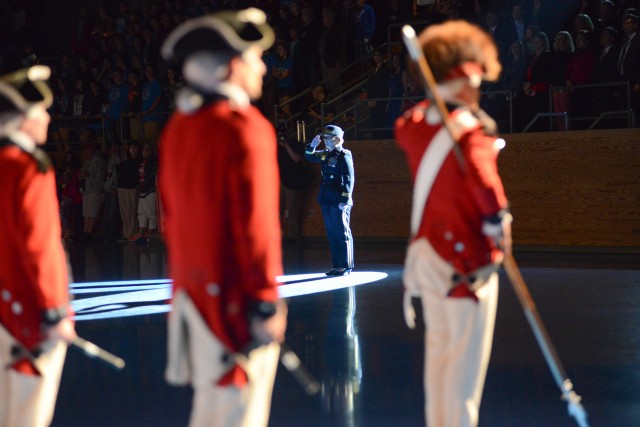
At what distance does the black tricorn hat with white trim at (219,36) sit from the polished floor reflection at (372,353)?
2.53 meters

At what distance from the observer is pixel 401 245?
15898 millimetres

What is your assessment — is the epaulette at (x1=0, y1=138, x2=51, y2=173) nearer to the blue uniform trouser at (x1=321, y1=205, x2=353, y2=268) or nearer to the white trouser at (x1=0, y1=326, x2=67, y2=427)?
the white trouser at (x1=0, y1=326, x2=67, y2=427)

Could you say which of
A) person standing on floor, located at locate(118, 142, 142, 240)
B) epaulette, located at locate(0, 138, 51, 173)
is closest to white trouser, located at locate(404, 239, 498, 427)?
epaulette, located at locate(0, 138, 51, 173)

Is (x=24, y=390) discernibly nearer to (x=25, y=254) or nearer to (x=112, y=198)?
(x=25, y=254)

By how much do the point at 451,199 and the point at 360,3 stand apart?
521 inches

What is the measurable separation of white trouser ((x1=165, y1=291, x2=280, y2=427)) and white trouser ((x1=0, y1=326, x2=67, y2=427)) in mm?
703

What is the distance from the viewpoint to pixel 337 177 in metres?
11.7

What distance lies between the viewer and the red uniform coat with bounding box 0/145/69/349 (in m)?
3.88

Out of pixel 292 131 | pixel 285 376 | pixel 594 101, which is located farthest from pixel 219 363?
pixel 292 131

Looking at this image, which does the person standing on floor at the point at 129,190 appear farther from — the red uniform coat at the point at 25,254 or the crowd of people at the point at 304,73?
→ the red uniform coat at the point at 25,254

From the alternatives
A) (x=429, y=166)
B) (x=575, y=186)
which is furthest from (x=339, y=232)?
(x=429, y=166)

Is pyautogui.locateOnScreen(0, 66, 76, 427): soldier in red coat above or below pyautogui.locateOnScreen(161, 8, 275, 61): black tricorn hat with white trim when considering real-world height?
below

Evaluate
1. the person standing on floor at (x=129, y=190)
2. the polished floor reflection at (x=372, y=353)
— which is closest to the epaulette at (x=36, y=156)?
the polished floor reflection at (x=372, y=353)

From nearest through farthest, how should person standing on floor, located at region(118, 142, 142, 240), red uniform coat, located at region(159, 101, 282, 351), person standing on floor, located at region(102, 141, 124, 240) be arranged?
1. red uniform coat, located at region(159, 101, 282, 351)
2. person standing on floor, located at region(118, 142, 142, 240)
3. person standing on floor, located at region(102, 141, 124, 240)
